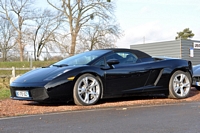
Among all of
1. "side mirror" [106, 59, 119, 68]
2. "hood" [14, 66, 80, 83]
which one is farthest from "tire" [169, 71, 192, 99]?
"hood" [14, 66, 80, 83]

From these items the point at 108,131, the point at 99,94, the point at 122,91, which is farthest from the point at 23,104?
the point at 108,131

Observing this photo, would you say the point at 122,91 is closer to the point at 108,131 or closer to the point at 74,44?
the point at 108,131

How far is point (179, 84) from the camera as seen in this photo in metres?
8.27

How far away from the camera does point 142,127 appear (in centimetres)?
479

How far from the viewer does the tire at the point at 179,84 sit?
8109mm

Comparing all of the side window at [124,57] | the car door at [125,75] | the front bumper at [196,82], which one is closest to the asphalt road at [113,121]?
the car door at [125,75]

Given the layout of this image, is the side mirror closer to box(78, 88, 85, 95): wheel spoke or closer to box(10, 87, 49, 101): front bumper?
box(78, 88, 85, 95): wheel spoke

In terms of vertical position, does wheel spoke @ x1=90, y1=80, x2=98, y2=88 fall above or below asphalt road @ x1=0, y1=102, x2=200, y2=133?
above

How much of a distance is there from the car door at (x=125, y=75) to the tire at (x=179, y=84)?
28.1 inches

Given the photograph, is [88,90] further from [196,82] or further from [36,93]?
[196,82]

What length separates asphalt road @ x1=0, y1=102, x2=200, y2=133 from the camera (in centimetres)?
466

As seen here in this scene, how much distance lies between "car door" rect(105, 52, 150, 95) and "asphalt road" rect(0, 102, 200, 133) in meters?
0.85

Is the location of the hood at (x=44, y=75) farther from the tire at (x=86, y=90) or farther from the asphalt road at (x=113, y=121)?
the asphalt road at (x=113, y=121)

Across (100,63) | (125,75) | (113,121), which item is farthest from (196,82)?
(113,121)
